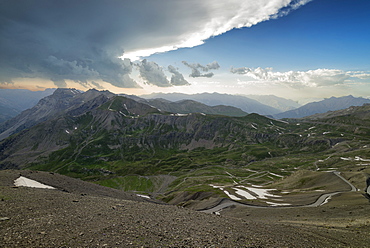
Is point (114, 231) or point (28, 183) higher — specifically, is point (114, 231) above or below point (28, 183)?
above

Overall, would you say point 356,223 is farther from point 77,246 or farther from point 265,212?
point 77,246

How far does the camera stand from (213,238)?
2381cm

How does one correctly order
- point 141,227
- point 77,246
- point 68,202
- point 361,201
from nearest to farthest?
point 77,246
point 141,227
point 68,202
point 361,201

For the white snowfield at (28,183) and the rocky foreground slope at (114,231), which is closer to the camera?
the rocky foreground slope at (114,231)

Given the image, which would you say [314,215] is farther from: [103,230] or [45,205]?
[45,205]

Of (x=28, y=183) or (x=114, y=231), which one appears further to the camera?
(x=28, y=183)

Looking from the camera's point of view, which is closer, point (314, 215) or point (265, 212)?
point (314, 215)

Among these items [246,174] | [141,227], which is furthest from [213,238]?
[246,174]

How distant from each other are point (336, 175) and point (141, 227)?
114 meters

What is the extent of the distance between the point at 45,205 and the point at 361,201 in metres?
79.1

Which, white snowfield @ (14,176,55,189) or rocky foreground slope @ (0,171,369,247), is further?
white snowfield @ (14,176,55,189)

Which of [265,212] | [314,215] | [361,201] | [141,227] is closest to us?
[141,227]

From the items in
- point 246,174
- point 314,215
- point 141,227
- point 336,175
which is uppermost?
point 141,227

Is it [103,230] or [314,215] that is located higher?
[103,230]
